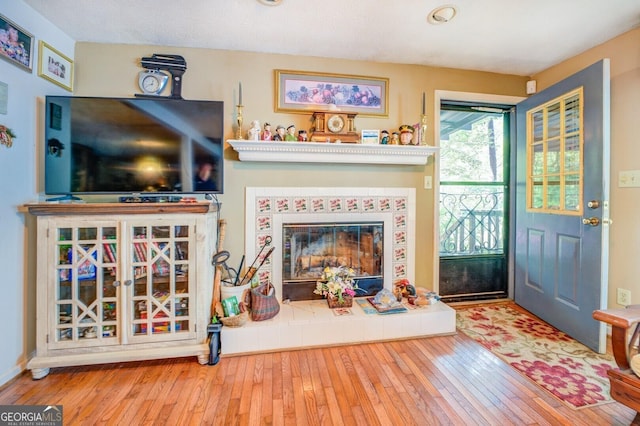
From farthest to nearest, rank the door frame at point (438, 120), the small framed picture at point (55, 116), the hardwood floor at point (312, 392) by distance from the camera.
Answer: the door frame at point (438, 120) < the small framed picture at point (55, 116) < the hardwood floor at point (312, 392)

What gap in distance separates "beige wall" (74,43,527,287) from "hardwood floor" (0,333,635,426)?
855mm

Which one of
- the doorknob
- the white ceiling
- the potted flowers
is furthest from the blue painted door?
the potted flowers

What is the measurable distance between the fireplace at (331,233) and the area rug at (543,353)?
0.70 meters

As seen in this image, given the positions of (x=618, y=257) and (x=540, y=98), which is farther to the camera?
(x=540, y=98)

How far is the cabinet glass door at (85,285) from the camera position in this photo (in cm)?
162

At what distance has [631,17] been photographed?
1.75m

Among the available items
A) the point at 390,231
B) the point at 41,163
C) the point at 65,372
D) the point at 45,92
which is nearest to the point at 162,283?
the point at 65,372

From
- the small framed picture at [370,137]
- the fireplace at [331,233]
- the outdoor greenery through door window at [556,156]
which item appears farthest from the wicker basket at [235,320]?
the outdoor greenery through door window at [556,156]

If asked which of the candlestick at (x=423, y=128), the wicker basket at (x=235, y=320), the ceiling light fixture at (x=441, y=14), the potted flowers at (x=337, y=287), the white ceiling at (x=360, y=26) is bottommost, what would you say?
the wicker basket at (x=235, y=320)

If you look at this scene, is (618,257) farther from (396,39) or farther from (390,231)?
(396,39)

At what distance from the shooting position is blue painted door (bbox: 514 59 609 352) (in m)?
1.76

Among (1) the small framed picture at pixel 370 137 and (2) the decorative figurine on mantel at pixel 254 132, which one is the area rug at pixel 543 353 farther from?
(2) the decorative figurine on mantel at pixel 254 132

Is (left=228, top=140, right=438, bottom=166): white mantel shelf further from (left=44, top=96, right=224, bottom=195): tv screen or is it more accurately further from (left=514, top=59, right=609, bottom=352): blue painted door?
(left=514, top=59, right=609, bottom=352): blue painted door

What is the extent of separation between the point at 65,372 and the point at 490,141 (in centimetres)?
382
